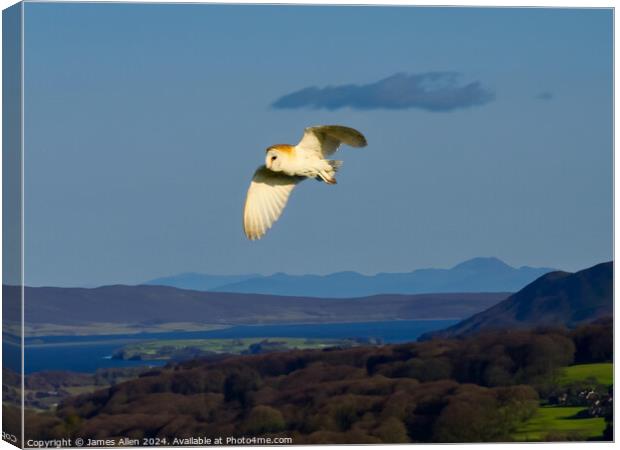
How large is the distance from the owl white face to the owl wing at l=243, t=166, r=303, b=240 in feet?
1.61

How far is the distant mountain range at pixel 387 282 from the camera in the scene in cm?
2084

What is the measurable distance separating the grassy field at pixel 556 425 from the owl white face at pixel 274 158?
4253 millimetres

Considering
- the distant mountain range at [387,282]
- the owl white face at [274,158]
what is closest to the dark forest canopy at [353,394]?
the distant mountain range at [387,282]

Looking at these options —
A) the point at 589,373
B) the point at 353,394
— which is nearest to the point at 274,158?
the point at 353,394

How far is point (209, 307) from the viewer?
69.3 feet

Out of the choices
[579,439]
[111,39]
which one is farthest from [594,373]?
[111,39]

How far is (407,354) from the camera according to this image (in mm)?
21312

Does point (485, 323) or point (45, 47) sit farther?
point (485, 323)

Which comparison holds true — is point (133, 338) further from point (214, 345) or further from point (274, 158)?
point (274, 158)

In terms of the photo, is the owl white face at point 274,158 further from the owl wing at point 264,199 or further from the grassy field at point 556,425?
the grassy field at point 556,425

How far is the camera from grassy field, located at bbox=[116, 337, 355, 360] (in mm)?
21125

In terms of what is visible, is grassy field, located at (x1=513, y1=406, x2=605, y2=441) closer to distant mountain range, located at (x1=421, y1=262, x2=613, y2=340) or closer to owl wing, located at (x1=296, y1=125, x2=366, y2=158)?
distant mountain range, located at (x1=421, y1=262, x2=613, y2=340)

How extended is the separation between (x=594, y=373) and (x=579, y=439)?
772 millimetres

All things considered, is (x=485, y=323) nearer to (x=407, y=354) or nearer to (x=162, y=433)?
(x=407, y=354)
